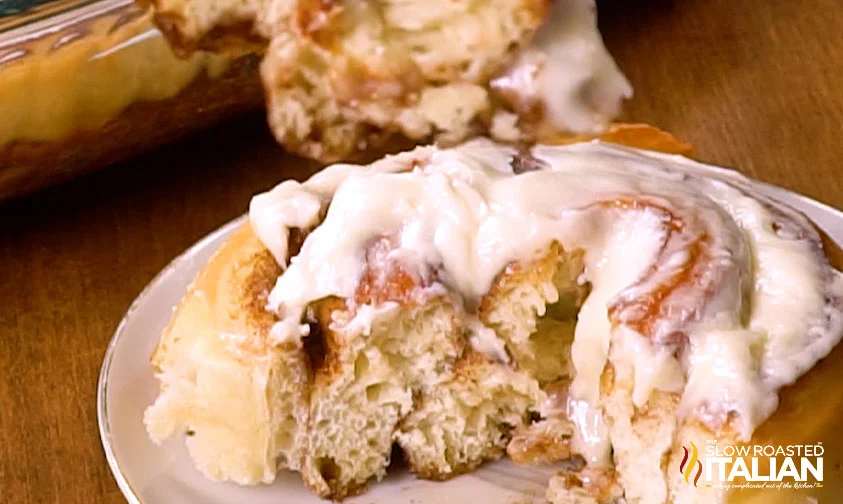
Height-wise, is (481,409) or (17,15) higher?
(17,15)

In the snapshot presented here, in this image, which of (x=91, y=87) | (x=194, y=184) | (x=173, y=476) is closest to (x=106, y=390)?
(x=173, y=476)

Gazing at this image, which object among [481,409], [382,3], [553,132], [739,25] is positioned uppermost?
[382,3]

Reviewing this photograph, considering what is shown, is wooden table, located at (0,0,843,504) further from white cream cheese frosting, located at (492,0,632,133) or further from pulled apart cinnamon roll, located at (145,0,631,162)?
white cream cheese frosting, located at (492,0,632,133)

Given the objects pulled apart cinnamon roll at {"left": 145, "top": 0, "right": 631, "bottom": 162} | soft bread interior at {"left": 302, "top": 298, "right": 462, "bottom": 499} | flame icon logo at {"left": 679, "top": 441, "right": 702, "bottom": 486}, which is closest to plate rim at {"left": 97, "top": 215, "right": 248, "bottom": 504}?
soft bread interior at {"left": 302, "top": 298, "right": 462, "bottom": 499}

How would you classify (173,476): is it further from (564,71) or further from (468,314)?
(564,71)

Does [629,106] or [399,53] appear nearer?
[399,53]

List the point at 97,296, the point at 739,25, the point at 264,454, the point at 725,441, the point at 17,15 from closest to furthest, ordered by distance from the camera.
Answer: the point at 725,441, the point at 264,454, the point at 17,15, the point at 97,296, the point at 739,25

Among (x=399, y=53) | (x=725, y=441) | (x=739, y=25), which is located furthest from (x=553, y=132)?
(x=739, y=25)

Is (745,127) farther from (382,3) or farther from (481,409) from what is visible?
(382,3)
